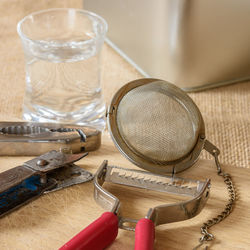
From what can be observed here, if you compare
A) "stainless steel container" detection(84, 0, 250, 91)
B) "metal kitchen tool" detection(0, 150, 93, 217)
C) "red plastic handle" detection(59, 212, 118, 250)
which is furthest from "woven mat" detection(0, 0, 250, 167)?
"red plastic handle" detection(59, 212, 118, 250)

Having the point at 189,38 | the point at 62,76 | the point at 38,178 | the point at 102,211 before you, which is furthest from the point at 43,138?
the point at 189,38

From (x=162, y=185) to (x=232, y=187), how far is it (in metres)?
0.13

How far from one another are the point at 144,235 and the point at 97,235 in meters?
0.06

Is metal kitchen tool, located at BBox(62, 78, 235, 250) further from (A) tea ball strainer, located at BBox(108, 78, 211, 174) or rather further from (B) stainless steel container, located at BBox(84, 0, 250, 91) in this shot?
(B) stainless steel container, located at BBox(84, 0, 250, 91)

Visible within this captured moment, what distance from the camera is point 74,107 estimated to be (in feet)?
3.94

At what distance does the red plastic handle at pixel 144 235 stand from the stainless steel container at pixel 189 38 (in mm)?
730

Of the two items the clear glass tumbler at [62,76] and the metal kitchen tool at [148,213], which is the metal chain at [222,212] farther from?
the clear glass tumbler at [62,76]

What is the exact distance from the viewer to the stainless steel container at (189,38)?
1325 mm

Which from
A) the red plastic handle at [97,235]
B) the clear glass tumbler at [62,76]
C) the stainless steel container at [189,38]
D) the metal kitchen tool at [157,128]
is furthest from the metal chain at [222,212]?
the stainless steel container at [189,38]

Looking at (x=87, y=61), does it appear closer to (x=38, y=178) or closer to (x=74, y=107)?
(x=74, y=107)

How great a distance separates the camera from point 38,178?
87 cm

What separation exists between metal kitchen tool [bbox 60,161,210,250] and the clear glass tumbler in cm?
33

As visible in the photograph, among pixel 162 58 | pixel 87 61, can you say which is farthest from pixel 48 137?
pixel 162 58

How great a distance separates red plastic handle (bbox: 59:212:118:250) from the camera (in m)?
0.69
